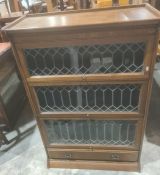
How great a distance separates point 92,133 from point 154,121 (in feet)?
2.66

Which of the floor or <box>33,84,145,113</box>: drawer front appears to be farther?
the floor

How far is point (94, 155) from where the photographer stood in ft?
4.79

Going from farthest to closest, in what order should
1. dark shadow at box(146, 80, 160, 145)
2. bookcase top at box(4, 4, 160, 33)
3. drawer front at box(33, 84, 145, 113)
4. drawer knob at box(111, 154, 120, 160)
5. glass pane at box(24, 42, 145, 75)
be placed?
dark shadow at box(146, 80, 160, 145)
drawer knob at box(111, 154, 120, 160)
drawer front at box(33, 84, 145, 113)
glass pane at box(24, 42, 145, 75)
bookcase top at box(4, 4, 160, 33)

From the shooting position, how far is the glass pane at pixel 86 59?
40.0 inches

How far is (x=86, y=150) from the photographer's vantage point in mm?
1435

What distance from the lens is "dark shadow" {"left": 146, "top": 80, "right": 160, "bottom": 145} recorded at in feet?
5.74

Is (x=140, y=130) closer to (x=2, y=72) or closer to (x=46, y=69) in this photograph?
(x=46, y=69)

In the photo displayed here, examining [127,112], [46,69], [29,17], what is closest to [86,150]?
[127,112]

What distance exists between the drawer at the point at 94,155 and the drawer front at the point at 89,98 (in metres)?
0.36

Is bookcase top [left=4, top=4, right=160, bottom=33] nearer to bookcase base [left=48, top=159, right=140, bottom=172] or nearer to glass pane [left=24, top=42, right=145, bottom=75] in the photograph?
glass pane [left=24, top=42, right=145, bottom=75]

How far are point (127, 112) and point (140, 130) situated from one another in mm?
163

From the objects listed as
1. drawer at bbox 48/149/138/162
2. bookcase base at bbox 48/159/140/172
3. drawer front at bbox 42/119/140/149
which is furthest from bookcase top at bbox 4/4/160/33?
bookcase base at bbox 48/159/140/172

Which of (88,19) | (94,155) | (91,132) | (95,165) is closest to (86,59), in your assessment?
(88,19)

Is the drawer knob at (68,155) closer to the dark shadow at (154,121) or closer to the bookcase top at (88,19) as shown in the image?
the dark shadow at (154,121)
